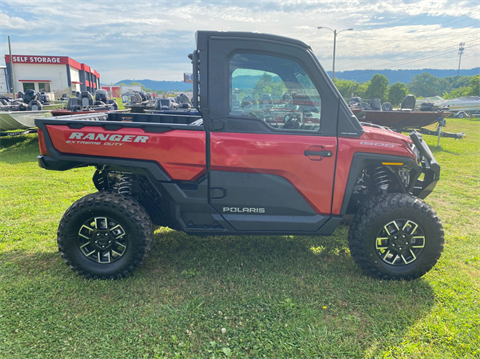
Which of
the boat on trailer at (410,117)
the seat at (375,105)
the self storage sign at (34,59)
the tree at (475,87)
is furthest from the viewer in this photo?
the self storage sign at (34,59)

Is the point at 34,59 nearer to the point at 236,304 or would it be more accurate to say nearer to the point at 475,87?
the point at 475,87

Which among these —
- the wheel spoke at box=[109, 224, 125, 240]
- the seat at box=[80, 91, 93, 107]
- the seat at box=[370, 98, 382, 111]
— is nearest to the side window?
the wheel spoke at box=[109, 224, 125, 240]

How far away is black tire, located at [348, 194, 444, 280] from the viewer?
11.2 feet

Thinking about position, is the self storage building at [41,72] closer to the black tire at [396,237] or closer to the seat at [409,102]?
the seat at [409,102]

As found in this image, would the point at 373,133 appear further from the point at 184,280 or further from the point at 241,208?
the point at 184,280

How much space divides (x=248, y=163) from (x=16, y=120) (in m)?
11.0

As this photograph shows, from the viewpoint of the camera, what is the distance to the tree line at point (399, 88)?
5022 centimetres

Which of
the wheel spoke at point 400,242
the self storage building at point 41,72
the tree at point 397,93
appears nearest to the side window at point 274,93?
the wheel spoke at point 400,242

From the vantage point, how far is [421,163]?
3936mm

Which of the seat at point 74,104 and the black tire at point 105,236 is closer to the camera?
the black tire at point 105,236

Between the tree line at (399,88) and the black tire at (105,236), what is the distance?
30.0 m

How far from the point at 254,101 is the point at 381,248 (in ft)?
6.57

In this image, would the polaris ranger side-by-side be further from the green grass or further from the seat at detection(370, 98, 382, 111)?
A: the seat at detection(370, 98, 382, 111)

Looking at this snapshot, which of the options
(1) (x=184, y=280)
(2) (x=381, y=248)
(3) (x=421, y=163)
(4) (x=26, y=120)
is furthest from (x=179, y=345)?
(4) (x=26, y=120)
